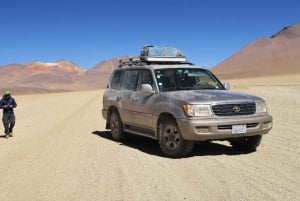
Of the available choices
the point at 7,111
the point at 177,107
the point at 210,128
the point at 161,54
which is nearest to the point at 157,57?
the point at 161,54

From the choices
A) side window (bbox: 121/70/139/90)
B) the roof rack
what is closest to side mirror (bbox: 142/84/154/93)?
side window (bbox: 121/70/139/90)

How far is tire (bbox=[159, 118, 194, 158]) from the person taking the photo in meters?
8.95

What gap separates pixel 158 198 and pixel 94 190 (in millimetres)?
992

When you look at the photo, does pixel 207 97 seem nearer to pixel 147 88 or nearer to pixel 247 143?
pixel 147 88

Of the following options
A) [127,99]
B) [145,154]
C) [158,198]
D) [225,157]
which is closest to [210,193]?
[158,198]

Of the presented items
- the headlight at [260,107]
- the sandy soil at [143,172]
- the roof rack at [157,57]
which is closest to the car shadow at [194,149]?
the sandy soil at [143,172]

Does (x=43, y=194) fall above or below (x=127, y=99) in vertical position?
below

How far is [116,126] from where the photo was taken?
39.2 ft

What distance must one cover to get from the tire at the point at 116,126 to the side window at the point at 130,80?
751 millimetres

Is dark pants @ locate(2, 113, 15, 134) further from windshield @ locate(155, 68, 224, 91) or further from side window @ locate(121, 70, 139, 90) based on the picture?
windshield @ locate(155, 68, 224, 91)

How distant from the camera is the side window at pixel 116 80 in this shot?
477 inches

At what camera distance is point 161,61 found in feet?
38.2

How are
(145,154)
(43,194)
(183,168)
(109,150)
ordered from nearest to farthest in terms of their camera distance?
(43,194), (183,168), (145,154), (109,150)

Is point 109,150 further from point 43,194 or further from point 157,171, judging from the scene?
point 43,194
